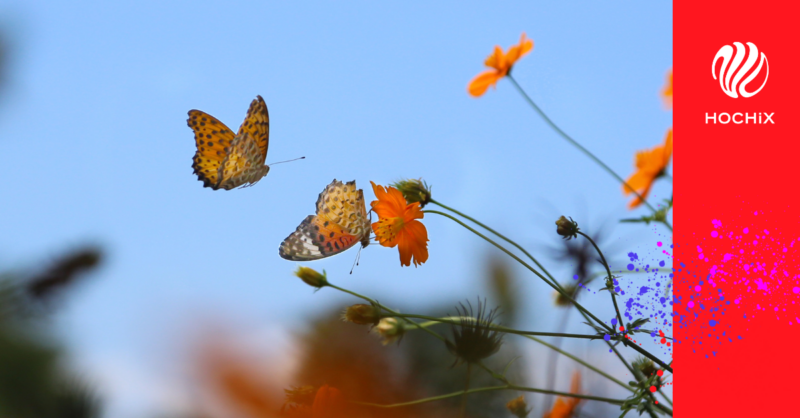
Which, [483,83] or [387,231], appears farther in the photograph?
[483,83]

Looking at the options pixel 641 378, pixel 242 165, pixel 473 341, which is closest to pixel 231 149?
pixel 242 165

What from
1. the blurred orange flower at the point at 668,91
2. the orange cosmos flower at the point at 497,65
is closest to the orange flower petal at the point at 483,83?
the orange cosmos flower at the point at 497,65

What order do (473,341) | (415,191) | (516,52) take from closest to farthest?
1. (473,341)
2. (415,191)
3. (516,52)
